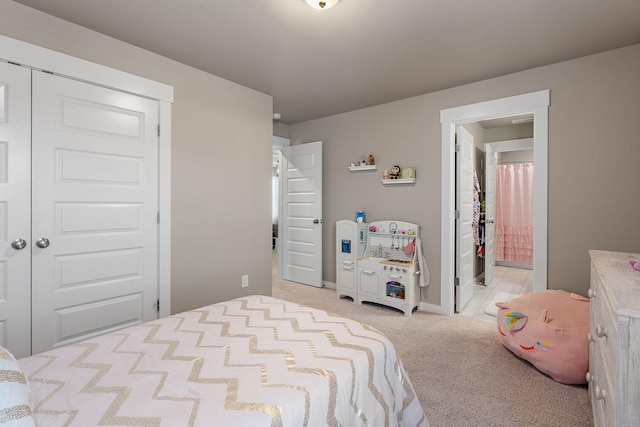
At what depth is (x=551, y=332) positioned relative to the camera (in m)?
2.17

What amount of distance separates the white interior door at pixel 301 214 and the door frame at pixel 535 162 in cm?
170

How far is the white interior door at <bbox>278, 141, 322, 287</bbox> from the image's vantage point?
4.48 m

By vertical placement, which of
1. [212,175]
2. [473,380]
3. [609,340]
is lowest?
[473,380]

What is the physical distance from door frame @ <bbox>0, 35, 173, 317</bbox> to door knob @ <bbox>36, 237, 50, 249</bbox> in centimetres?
74

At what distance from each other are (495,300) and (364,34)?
138 inches

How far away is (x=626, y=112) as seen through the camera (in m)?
2.51

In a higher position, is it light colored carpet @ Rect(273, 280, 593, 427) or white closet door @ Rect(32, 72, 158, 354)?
white closet door @ Rect(32, 72, 158, 354)

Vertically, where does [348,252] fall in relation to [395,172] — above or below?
below

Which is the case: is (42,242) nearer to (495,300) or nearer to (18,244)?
(18,244)

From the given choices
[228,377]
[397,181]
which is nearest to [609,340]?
[228,377]

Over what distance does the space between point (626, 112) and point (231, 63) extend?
3.31 m

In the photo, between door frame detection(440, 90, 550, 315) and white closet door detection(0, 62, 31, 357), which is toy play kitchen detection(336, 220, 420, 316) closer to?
door frame detection(440, 90, 550, 315)

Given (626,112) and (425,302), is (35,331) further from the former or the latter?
(626,112)

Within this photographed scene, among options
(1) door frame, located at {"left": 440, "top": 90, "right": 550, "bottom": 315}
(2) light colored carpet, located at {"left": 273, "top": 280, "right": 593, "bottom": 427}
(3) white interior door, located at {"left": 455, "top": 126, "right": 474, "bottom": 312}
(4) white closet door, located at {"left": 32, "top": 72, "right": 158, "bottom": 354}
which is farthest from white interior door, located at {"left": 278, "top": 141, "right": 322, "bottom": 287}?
(4) white closet door, located at {"left": 32, "top": 72, "right": 158, "bottom": 354}
